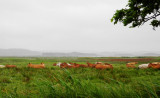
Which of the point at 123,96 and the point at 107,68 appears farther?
the point at 107,68

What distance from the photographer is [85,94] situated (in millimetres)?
3500

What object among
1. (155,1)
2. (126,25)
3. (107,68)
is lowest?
(107,68)

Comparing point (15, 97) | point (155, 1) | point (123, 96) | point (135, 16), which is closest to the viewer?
point (123, 96)

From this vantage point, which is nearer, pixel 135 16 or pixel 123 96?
pixel 123 96

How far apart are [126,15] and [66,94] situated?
1126 cm

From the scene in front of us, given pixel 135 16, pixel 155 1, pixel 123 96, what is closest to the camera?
pixel 123 96

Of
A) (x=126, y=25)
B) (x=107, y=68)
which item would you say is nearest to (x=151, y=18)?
(x=126, y=25)

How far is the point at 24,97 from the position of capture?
3.84 meters

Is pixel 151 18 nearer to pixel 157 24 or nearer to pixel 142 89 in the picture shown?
pixel 157 24

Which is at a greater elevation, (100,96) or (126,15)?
(126,15)

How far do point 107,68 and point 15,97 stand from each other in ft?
31.1

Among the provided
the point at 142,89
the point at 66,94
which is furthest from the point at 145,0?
the point at 66,94

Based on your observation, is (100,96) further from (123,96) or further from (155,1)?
(155,1)

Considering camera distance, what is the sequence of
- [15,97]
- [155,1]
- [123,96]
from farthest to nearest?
1. [155,1]
2. [15,97]
3. [123,96]
